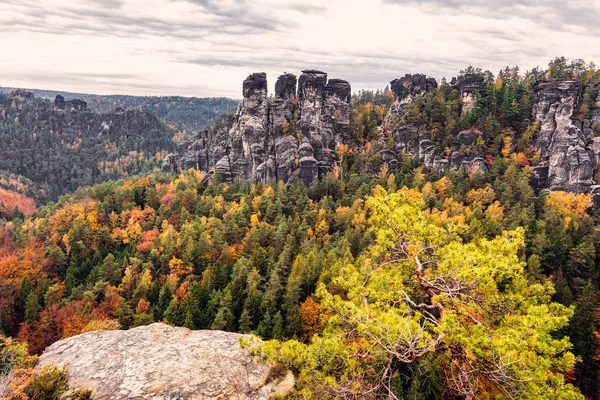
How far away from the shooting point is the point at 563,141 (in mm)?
74125

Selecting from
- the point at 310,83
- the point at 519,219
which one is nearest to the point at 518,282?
the point at 519,219

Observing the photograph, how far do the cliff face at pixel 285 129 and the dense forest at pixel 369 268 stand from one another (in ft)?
19.7

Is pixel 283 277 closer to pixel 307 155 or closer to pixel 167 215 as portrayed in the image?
pixel 167 215

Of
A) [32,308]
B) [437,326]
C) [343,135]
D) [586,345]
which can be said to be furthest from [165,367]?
[343,135]

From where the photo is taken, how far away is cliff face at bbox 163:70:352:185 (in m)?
89.3

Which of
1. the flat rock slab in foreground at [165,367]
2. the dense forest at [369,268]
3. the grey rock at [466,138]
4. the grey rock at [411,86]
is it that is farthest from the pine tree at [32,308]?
the grey rock at [411,86]

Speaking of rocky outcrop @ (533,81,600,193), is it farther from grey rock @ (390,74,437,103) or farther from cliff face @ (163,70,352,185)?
cliff face @ (163,70,352,185)

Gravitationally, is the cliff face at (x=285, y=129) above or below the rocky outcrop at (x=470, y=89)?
below

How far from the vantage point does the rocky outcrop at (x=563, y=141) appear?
232 ft

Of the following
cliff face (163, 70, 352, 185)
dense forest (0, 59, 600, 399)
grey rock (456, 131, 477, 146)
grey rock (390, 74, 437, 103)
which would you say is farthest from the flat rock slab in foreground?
grey rock (390, 74, 437, 103)

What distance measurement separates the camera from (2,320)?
44219 millimetres

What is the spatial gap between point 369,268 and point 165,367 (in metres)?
7.30

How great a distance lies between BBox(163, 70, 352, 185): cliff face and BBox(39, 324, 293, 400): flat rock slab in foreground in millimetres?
72368

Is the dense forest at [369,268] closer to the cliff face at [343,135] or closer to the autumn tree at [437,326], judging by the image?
the autumn tree at [437,326]
